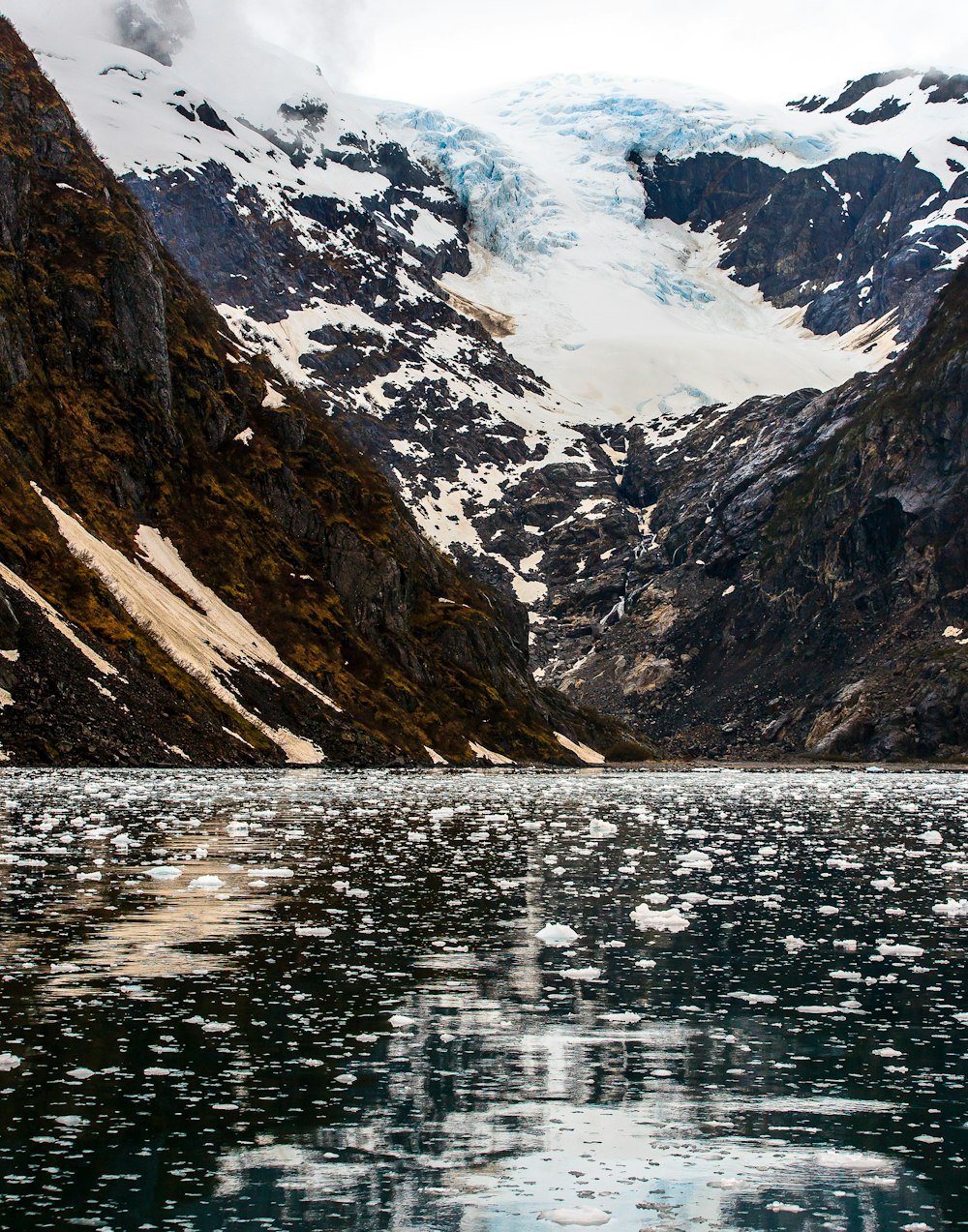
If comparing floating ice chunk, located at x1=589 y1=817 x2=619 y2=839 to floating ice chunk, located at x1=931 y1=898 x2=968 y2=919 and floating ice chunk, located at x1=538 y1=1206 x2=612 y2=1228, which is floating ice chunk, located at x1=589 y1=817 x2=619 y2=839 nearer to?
floating ice chunk, located at x1=931 y1=898 x2=968 y2=919

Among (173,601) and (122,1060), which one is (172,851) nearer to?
(122,1060)

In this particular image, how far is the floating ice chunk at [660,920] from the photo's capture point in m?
25.0

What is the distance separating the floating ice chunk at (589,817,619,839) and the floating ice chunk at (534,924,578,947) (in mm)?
21454

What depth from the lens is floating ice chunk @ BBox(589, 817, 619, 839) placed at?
151 ft

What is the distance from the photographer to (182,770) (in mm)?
79188

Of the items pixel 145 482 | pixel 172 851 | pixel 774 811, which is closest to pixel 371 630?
pixel 145 482

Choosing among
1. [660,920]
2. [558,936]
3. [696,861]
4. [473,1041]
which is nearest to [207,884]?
[558,936]

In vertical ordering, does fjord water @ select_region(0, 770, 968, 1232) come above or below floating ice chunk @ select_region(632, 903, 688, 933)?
above

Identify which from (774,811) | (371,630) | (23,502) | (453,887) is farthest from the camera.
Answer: (371,630)

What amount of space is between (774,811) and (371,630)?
8199cm

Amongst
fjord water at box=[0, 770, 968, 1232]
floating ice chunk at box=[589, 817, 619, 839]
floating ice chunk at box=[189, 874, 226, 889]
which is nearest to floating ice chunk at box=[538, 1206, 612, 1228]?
fjord water at box=[0, 770, 968, 1232]

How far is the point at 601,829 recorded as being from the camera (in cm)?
4806

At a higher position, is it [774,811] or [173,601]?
[173,601]

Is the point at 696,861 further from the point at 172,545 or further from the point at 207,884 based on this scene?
the point at 172,545
